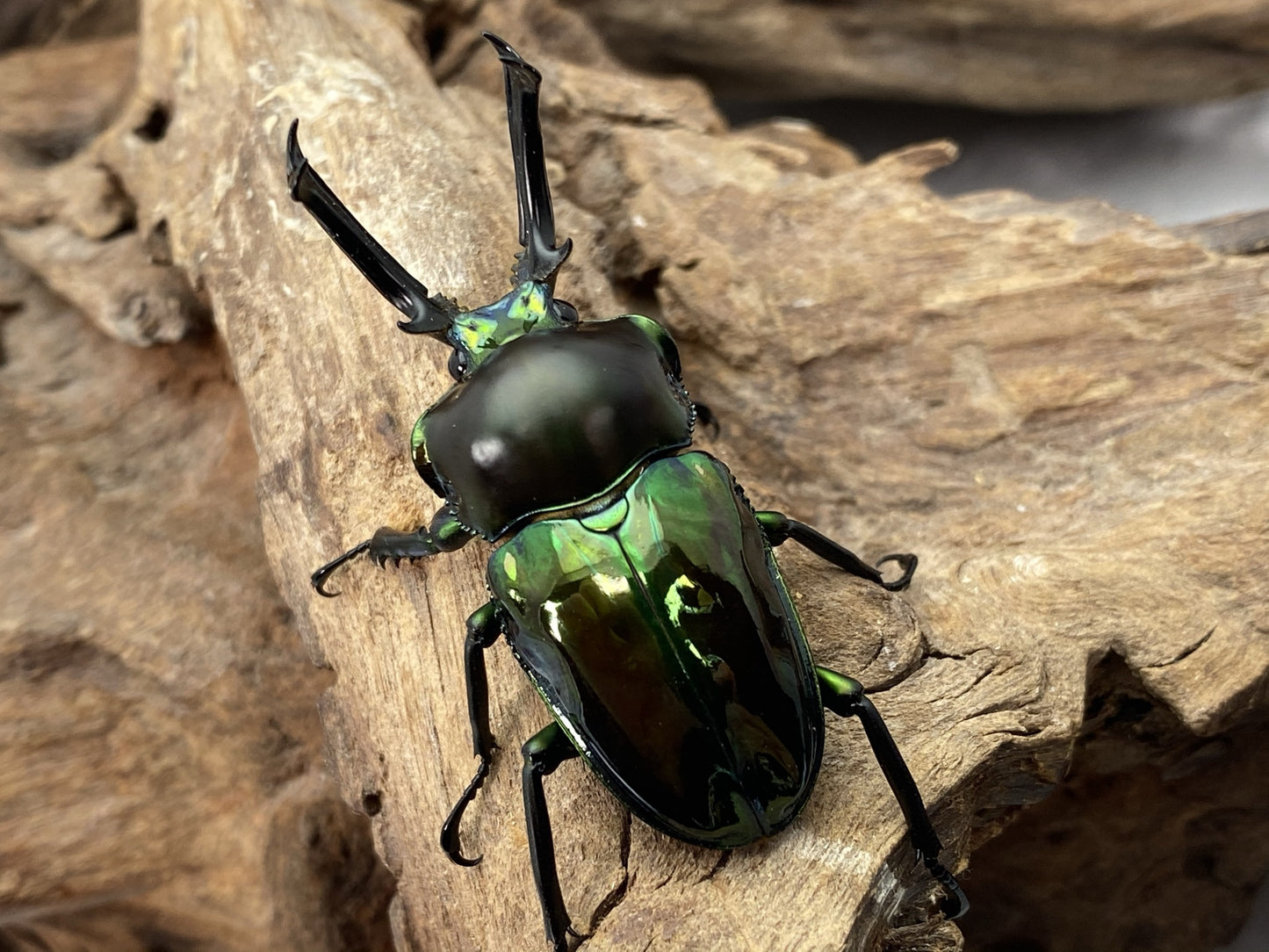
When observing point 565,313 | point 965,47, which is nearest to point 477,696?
point 565,313

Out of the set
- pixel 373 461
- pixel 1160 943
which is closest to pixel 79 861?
pixel 373 461

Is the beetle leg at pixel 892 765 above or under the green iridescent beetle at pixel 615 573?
under

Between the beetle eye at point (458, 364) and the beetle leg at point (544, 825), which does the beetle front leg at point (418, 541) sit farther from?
the beetle leg at point (544, 825)

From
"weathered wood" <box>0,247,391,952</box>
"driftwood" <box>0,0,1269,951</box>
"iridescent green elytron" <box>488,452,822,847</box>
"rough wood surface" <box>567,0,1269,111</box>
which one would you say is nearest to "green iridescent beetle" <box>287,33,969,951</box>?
"iridescent green elytron" <box>488,452,822,847</box>

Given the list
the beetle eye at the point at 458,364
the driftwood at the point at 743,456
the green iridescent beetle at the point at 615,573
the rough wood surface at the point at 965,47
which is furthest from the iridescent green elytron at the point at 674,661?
the rough wood surface at the point at 965,47

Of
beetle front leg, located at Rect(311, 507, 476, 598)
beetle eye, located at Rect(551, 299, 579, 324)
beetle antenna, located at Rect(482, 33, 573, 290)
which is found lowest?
beetle front leg, located at Rect(311, 507, 476, 598)

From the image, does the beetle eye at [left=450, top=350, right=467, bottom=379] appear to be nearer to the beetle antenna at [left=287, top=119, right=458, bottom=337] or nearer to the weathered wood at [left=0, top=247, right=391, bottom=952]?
the beetle antenna at [left=287, top=119, right=458, bottom=337]

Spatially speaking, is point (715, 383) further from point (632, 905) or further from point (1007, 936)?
point (1007, 936)
